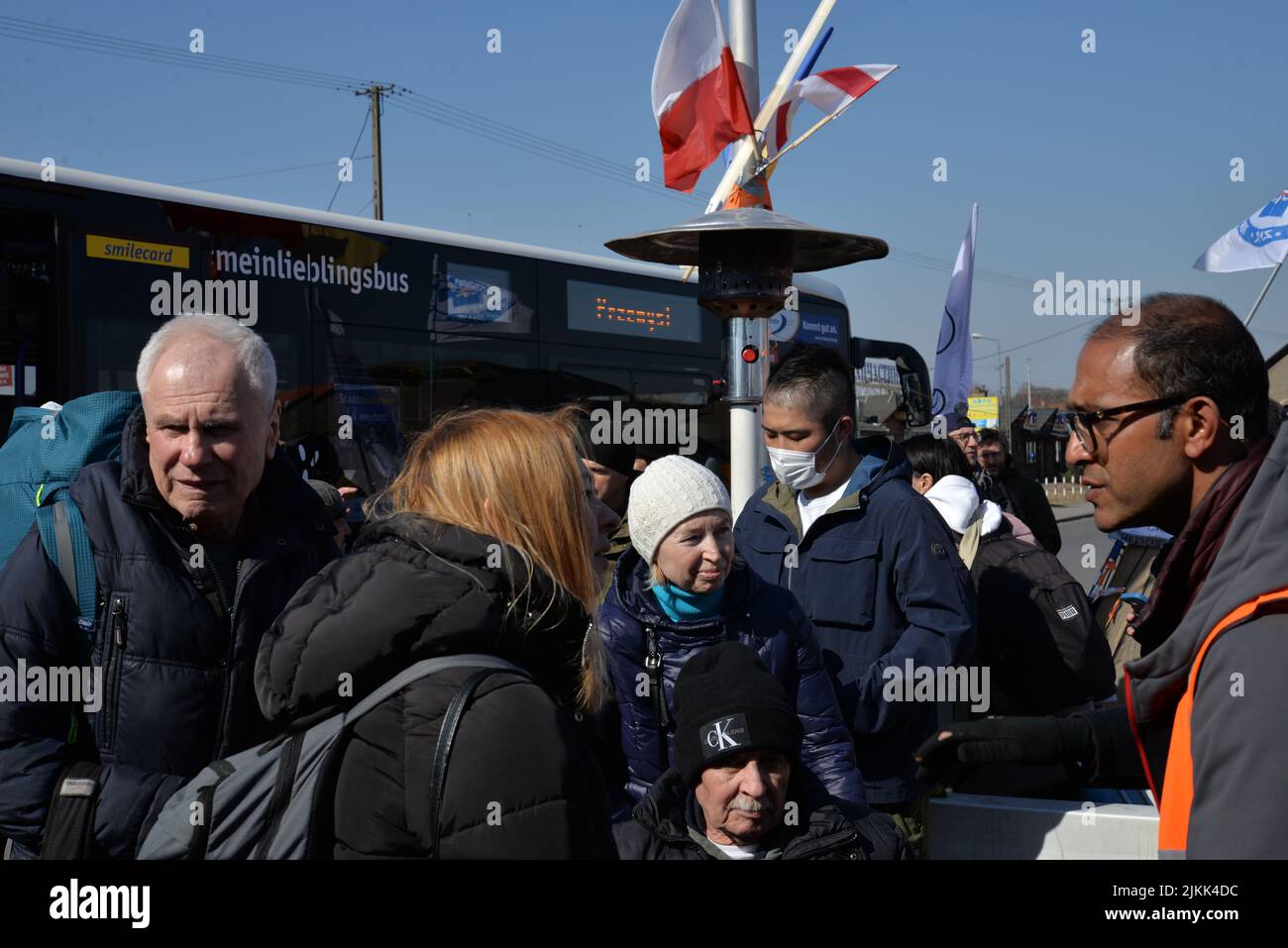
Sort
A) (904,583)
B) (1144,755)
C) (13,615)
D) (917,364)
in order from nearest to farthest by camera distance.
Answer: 1. (1144,755)
2. (13,615)
3. (904,583)
4. (917,364)

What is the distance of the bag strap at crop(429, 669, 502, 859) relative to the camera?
1484mm

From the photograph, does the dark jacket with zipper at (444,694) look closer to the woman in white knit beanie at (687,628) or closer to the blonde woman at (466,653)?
the blonde woman at (466,653)

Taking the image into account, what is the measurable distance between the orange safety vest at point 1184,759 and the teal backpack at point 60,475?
199 cm

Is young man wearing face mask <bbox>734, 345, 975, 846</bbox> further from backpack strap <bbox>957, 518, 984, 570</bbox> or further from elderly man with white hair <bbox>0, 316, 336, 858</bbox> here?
elderly man with white hair <bbox>0, 316, 336, 858</bbox>

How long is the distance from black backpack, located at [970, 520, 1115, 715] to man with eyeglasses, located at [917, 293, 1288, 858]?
56.7 inches

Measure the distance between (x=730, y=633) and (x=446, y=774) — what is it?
1525 mm

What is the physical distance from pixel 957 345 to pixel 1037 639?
3.03 metres

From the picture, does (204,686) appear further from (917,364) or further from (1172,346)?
(917,364)

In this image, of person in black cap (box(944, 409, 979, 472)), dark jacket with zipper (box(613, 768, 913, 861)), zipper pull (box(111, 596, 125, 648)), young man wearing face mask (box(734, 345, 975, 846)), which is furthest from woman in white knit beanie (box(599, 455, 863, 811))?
person in black cap (box(944, 409, 979, 472))

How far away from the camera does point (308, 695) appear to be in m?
1.58

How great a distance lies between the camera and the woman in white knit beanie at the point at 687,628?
113 inches
